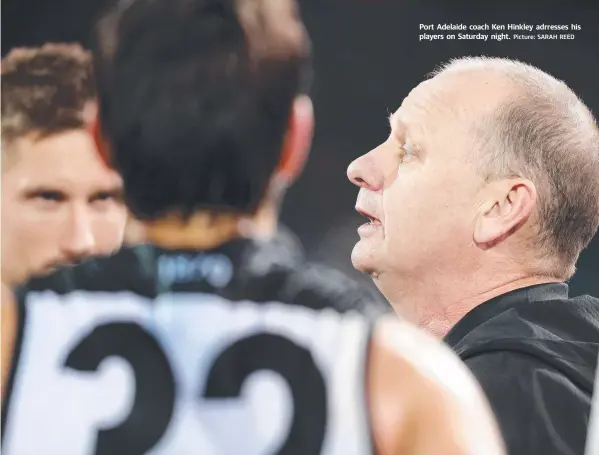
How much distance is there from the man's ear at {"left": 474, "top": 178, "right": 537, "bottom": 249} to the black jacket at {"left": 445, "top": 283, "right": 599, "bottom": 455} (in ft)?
0.25

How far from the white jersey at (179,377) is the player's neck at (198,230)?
0.06m

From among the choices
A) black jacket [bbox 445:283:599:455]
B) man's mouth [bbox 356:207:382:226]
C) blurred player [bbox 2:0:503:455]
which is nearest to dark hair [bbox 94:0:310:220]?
blurred player [bbox 2:0:503:455]

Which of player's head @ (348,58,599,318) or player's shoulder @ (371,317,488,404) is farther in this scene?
player's head @ (348,58,599,318)

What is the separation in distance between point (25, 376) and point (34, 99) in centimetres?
35

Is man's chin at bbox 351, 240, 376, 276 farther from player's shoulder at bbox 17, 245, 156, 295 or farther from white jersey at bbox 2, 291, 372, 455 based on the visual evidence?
player's shoulder at bbox 17, 245, 156, 295

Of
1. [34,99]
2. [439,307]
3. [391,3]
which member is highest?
[391,3]

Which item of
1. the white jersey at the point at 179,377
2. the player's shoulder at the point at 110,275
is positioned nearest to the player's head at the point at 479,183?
the white jersey at the point at 179,377

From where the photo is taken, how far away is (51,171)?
3.01 feet

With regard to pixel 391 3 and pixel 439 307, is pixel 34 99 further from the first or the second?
pixel 439 307

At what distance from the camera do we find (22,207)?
0.93m

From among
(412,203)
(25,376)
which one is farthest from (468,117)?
(25,376)

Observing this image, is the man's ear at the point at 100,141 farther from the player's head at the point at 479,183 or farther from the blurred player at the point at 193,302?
the player's head at the point at 479,183

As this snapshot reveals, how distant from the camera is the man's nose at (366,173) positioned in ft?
3.05

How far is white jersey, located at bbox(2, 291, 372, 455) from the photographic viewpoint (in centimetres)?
85
